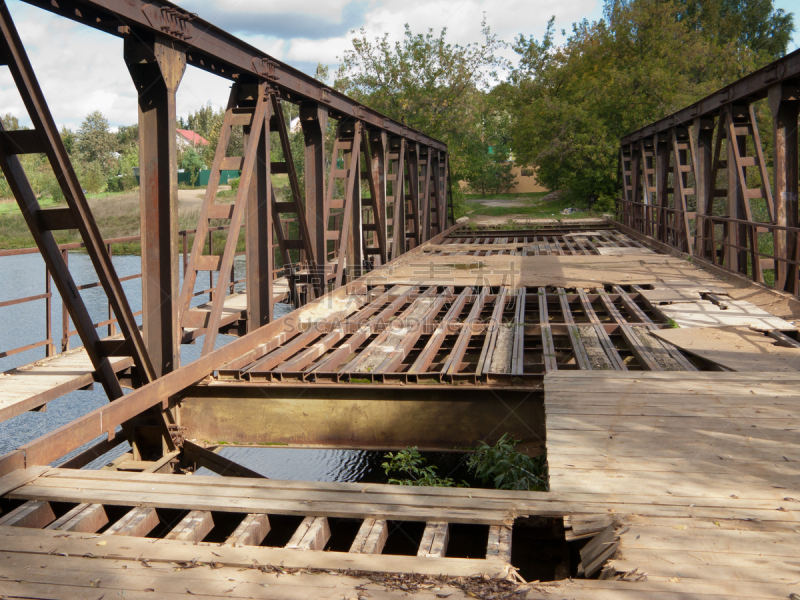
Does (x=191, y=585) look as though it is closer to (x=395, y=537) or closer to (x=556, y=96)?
(x=395, y=537)

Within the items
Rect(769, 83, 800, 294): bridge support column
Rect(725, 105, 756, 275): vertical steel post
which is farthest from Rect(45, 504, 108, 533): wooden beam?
Rect(725, 105, 756, 275): vertical steel post

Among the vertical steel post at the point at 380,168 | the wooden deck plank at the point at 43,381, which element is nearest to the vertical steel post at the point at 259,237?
the wooden deck plank at the point at 43,381

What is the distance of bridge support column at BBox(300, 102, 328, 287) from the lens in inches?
324

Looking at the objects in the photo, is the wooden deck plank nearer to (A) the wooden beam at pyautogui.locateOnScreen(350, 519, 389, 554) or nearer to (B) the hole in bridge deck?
(B) the hole in bridge deck

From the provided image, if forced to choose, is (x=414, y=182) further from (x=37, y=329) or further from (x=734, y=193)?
(x=37, y=329)

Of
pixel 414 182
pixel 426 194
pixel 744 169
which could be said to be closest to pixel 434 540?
pixel 744 169

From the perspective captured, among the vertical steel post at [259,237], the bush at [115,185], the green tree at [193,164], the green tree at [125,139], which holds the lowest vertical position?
the vertical steel post at [259,237]

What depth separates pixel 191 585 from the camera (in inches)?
96.5

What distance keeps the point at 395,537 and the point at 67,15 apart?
3.56m

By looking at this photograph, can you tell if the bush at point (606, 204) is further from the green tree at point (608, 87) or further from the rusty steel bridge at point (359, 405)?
the rusty steel bridge at point (359, 405)

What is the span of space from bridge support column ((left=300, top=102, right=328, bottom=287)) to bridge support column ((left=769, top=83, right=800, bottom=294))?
536 cm

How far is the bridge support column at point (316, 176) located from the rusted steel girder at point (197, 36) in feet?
0.78

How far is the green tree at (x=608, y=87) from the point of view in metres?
31.1

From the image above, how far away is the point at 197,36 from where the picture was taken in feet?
16.6
